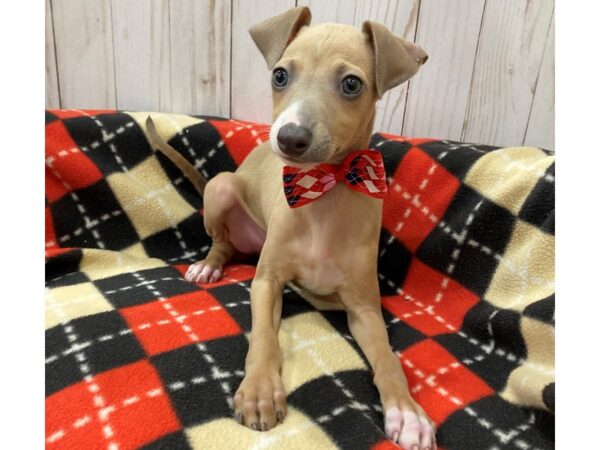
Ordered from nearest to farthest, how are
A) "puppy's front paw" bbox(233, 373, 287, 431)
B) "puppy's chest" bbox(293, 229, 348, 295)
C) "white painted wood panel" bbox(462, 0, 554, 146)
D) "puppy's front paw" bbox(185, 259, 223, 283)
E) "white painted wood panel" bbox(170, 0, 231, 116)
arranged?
"puppy's front paw" bbox(233, 373, 287, 431), "puppy's chest" bbox(293, 229, 348, 295), "puppy's front paw" bbox(185, 259, 223, 283), "white painted wood panel" bbox(462, 0, 554, 146), "white painted wood panel" bbox(170, 0, 231, 116)

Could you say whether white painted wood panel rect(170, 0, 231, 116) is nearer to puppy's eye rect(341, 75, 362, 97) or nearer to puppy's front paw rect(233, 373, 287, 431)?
puppy's eye rect(341, 75, 362, 97)

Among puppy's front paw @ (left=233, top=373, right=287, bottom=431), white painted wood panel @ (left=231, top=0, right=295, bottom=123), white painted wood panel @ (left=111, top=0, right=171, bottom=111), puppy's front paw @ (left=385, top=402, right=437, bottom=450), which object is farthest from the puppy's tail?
puppy's front paw @ (left=385, top=402, right=437, bottom=450)

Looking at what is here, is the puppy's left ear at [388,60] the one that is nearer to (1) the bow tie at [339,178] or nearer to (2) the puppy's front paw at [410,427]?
(1) the bow tie at [339,178]

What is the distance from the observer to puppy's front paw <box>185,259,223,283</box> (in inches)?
89.7

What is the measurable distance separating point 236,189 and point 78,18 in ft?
4.66

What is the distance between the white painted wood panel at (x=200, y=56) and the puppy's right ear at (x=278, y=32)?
3.36 ft

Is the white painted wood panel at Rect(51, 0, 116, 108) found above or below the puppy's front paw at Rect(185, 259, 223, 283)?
above

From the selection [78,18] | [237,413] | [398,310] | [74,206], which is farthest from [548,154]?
[78,18]

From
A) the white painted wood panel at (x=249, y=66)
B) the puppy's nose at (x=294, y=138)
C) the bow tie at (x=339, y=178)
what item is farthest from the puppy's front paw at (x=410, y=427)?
the white painted wood panel at (x=249, y=66)

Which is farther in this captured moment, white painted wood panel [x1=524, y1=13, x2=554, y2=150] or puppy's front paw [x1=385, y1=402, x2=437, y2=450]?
white painted wood panel [x1=524, y1=13, x2=554, y2=150]

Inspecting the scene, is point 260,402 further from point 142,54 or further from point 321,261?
point 142,54

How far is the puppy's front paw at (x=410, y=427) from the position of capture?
1.44 m

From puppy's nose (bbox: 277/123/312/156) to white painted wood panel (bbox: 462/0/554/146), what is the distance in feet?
5.12

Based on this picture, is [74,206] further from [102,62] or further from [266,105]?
[266,105]
